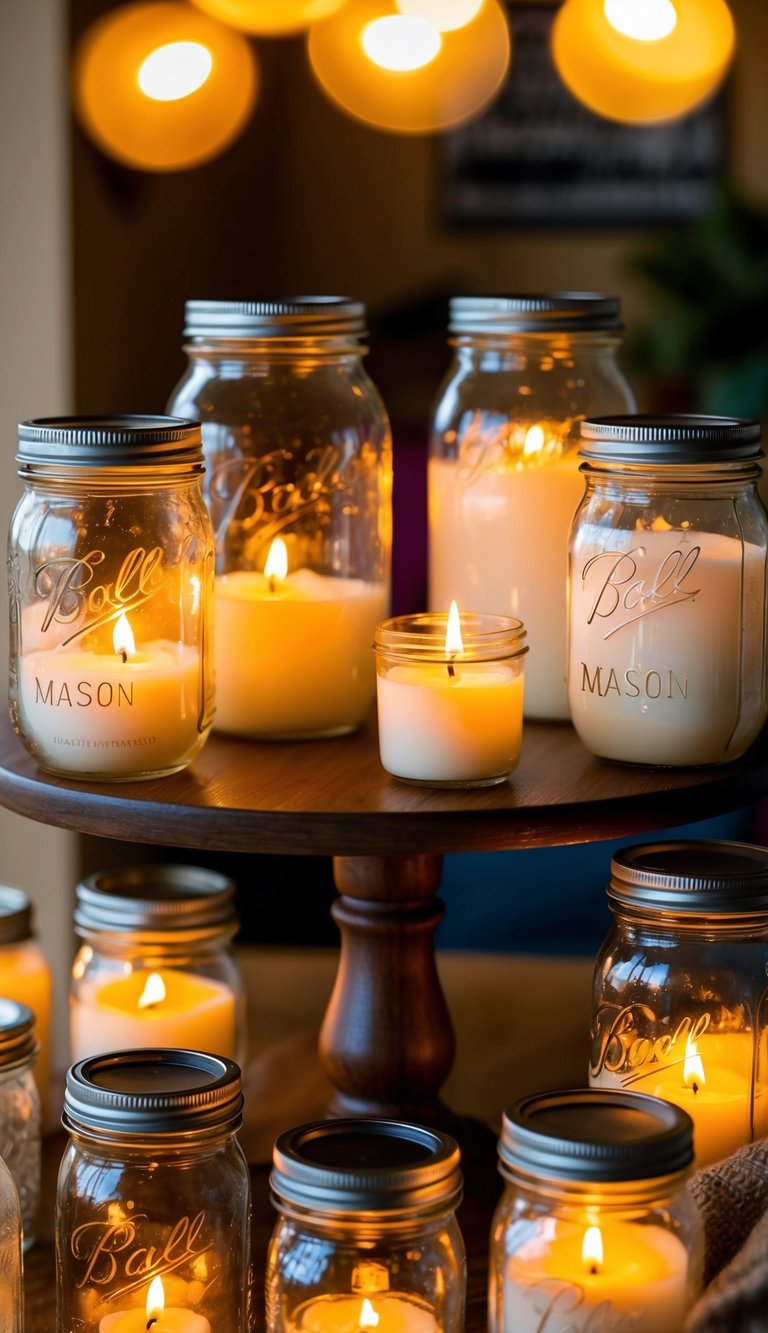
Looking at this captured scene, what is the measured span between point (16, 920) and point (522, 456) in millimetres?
467

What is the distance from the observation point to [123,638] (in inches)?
35.4

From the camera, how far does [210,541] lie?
36.9 inches

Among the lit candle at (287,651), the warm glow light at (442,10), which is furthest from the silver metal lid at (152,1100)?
the warm glow light at (442,10)

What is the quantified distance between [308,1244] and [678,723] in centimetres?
33

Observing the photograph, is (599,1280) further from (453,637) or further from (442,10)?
(442,10)

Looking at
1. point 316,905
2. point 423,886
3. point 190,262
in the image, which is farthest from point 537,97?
point 423,886

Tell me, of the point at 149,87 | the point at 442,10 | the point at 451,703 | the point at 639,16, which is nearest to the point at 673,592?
the point at 451,703

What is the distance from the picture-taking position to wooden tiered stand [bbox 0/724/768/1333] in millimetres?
821

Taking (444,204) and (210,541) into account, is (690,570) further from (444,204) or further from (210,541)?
(444,204)

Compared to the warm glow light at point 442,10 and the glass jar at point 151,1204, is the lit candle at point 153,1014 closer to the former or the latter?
the glass jar at point 151,1204

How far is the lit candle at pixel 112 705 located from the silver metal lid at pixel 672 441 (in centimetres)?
25

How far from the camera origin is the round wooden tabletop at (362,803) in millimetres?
816

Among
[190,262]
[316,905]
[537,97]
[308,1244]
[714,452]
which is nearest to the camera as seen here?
[308,1244]

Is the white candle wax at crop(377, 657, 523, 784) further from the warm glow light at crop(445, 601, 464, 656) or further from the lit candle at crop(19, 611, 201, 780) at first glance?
the lit candle at crop(19, 611, 201, 780)
